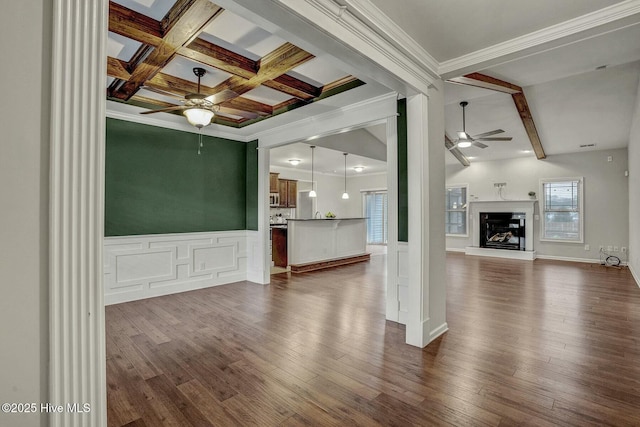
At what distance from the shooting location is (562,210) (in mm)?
8102

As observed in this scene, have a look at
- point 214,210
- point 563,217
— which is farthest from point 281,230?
point 563,217

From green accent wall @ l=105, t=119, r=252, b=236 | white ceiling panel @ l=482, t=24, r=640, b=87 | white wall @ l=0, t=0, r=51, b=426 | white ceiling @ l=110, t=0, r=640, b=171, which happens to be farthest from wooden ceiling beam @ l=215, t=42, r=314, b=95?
white ceiling panel @ l=482, t=24, r=640, b=87

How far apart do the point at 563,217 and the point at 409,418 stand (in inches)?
337

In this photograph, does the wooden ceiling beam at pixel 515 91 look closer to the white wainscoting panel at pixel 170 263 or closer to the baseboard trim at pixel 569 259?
the baseboard trim at pixel 569 259

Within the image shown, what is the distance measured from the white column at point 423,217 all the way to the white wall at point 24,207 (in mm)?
2615

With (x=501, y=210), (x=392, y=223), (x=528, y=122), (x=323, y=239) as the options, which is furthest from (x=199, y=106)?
(x=501, y=210)

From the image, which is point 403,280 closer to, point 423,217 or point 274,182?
point 423,217

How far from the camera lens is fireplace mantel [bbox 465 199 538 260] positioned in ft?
27.3

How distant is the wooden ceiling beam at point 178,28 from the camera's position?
2.22 metres

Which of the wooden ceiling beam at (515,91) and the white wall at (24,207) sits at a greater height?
the wooden ceiling beam at (515,91)

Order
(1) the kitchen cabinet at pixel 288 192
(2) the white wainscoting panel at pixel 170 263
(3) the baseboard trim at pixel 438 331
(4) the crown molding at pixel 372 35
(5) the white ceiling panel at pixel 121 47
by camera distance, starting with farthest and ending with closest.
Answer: (1) the kitchen cabinet at pixel 288 192, (2) the white wainscoting panel at pixel 170 263, (3) the baseboard trim at pixel 438 331, (5) the white ceiling panel at pixel 121 47, (4) the crown molding at pixel 372 35

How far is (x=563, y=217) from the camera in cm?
811

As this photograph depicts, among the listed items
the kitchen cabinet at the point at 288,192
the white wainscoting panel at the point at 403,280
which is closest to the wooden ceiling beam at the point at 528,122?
the white wainscoting panel at the point at 403,280

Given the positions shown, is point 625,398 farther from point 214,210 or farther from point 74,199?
point 214,210
